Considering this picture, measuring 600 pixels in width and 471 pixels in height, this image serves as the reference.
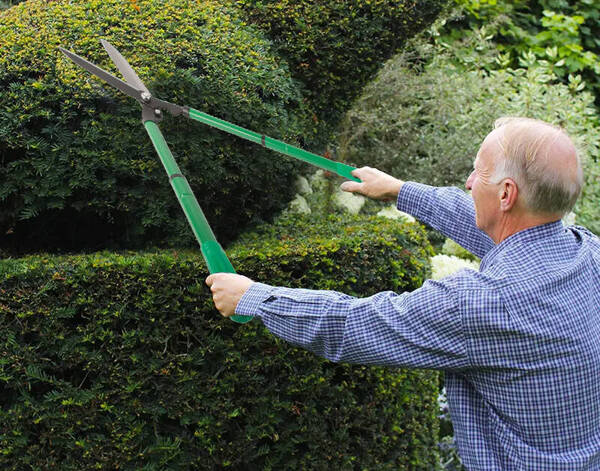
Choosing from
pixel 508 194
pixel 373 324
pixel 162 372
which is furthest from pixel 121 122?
pixel 508 194

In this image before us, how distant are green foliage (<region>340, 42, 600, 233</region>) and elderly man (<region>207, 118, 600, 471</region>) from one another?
3.59 meters

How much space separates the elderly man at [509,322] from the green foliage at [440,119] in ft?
11.8

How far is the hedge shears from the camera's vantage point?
1.90 meters

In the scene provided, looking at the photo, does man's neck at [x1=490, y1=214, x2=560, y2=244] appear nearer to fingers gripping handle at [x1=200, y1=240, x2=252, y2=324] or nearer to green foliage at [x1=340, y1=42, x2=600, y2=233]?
fingers gripping handle at [x1=200, y1=240, x2=252, y2=324]

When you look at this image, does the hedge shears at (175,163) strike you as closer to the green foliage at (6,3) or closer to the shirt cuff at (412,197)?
the shirt cuff at (412,197)

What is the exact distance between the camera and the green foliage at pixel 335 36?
358cm

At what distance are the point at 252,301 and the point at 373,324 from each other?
1.05 ft

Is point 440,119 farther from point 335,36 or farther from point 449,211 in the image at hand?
point 449,211

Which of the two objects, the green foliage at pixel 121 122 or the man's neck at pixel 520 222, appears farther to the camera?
the green foliage at pixel 121 122

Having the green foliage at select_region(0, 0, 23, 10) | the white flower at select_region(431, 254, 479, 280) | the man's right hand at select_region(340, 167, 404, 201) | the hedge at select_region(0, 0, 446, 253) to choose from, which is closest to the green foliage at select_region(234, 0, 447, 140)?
the hedge at select_region(0, 0, 446, 253)

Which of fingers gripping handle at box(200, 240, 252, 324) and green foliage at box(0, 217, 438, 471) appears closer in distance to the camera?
fingers gripping handle at box(200, 240, 252, 324)

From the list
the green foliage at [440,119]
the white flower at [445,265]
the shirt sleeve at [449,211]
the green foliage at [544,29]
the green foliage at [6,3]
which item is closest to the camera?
the shirt sleeve at [449,211]

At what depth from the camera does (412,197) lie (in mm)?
2391

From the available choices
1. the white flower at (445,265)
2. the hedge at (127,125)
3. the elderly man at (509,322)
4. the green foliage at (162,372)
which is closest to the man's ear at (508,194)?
the elderly man at (509,322)
